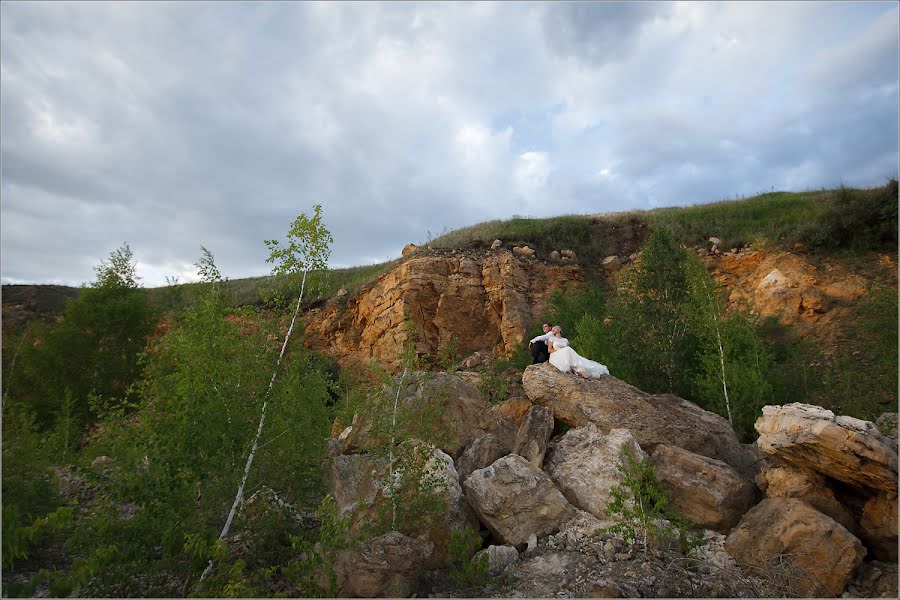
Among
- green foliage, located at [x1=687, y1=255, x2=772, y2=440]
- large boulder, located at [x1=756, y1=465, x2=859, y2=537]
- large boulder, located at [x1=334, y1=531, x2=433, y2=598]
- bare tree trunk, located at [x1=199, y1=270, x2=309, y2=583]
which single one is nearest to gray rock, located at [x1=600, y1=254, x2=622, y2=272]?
green foliage, located at [x1=687, y1=255, x2=772, y2=440]

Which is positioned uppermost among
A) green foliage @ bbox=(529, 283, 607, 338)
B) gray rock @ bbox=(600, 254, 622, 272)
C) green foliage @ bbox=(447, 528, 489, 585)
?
gray rock @ bbox=(600, 254, 622, 272)

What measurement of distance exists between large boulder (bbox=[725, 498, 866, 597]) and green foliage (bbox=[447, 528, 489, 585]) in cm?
366

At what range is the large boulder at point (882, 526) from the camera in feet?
21.5

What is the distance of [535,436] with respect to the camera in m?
9.54

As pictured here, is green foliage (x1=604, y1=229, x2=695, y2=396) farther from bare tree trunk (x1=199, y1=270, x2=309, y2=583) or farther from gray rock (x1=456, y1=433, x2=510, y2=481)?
bare tree trunk (x1=199, y1=270, x2=309, y2=583)

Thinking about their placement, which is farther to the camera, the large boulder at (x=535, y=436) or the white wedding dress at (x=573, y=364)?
the white wedding dress at (x=573, y=364)

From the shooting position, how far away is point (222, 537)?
582cm

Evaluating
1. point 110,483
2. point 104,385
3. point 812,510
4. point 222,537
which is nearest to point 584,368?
point 812,510

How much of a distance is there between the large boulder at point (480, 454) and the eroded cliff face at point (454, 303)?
1364cm

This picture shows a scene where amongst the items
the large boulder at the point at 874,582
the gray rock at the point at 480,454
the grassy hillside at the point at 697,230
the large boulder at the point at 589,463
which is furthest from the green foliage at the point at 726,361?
the grassy hillside at the point at 697,230

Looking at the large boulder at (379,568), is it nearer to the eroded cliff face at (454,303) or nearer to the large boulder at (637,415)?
the large boulder at (637,415)

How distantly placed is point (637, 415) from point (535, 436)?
7.52 feet

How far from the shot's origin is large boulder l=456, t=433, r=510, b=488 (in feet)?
29.9

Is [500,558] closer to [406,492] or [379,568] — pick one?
[406,492]
